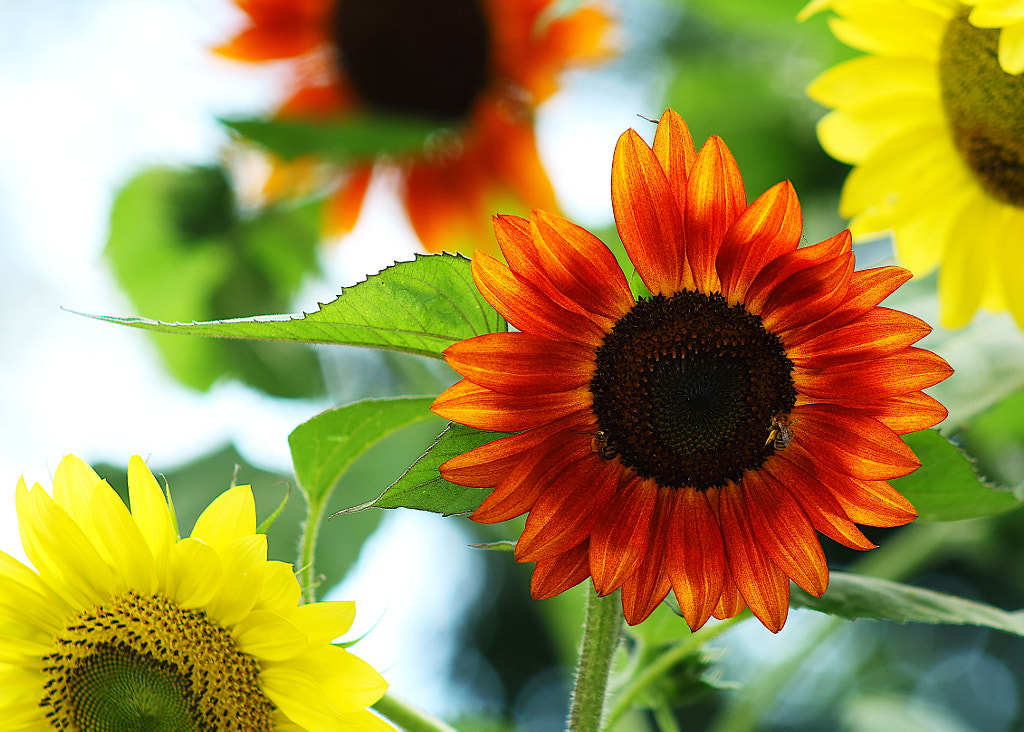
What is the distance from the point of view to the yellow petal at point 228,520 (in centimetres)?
30

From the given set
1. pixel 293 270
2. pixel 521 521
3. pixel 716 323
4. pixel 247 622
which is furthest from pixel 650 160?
pixel 293 270

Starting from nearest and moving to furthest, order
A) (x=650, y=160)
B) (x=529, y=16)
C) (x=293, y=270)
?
(x=650, y=160)
(x=529, y=16)
(x=293, y=270)

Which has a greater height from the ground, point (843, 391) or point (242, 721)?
point (843, 391)

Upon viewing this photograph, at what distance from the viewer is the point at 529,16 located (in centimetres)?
74

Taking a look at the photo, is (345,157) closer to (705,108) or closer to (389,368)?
(389,368)

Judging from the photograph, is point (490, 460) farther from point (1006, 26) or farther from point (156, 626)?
point (1006, 26)

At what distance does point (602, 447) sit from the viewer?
0.31 meters

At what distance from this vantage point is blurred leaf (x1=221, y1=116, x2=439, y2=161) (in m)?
0.63

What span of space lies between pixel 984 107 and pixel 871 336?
0.86ft

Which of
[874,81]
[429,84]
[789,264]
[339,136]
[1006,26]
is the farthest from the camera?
[429,84]

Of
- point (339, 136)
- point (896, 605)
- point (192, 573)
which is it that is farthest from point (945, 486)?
point (339, 136)

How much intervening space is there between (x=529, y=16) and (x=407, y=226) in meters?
0.19

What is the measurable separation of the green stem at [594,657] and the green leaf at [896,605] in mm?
64

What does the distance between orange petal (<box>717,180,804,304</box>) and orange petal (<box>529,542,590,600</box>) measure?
0.09 meters
